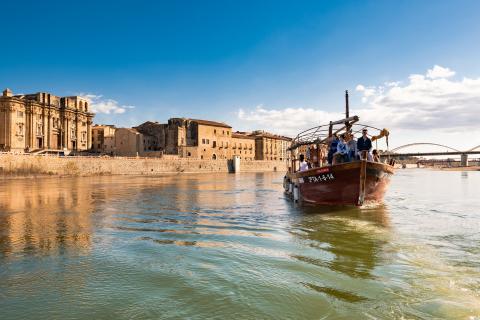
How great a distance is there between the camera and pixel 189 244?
8.29 metres

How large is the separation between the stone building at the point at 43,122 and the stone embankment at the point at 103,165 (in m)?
13.9

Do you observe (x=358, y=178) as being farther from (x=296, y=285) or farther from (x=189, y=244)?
(x=296, y=285)

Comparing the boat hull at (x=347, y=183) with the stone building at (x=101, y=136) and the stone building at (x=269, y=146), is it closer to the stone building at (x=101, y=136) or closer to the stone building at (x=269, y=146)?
the stone building at (x=101, y=136)

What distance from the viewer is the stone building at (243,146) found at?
107500 mm

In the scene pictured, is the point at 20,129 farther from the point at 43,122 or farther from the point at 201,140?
the point at 201,140

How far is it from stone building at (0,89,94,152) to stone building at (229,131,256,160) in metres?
42.2

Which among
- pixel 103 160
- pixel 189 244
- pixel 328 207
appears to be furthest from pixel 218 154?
pixel 189 244

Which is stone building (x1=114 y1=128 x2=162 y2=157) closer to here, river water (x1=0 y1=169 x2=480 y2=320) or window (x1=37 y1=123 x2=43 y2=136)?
window (x1=37 y1=123 x2=43 y2=136)

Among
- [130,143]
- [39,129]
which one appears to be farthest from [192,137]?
[39,129]

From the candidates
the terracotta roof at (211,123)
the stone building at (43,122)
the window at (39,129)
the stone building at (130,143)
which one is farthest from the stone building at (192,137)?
the window at (39,129)

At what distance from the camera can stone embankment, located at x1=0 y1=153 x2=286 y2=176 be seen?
4769 cm

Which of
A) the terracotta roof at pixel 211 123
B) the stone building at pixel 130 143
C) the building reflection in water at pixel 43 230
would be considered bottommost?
the building reflection in water at pixel 43 230

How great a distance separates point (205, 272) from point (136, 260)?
5.34 feet

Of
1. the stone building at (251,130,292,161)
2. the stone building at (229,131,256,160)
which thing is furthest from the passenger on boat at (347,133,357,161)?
the stone building at (251,130,292,161)
